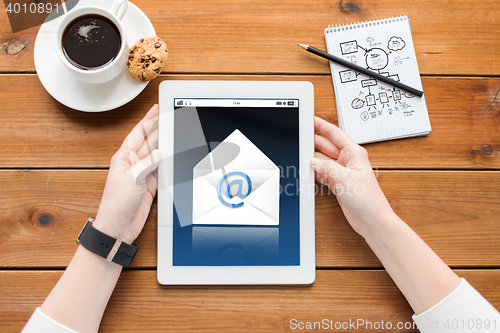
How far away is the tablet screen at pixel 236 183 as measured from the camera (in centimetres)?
67

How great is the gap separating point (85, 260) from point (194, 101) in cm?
40

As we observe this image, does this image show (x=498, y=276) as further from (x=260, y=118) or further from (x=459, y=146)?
(x=260, y=118)

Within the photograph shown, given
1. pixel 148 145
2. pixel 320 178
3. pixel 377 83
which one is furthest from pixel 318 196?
pixel 148 145

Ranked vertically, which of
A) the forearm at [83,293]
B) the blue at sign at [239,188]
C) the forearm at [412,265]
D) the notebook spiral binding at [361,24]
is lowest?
the forearm at [83,293]

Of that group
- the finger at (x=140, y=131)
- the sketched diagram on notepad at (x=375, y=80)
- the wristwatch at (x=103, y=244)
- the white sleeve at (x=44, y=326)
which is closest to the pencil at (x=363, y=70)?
the sketched diagram on notepad at (x=375, y=80)

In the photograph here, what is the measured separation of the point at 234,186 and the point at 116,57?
A: 347 mm

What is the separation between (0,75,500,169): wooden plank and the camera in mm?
711

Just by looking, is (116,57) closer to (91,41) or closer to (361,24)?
(91,41)

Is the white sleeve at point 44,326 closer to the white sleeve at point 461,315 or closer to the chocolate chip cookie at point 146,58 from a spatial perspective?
the chocolate chip cookie at point 146,58

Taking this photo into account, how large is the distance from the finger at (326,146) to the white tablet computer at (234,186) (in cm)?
3

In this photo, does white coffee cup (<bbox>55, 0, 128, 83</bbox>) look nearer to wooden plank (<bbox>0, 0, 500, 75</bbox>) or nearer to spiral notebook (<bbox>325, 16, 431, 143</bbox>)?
wooden plank (<bbox>0, 0, 500, 75</bbox>)

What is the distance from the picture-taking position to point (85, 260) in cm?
64

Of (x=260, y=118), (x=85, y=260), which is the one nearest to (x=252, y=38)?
(x=260, y=118)

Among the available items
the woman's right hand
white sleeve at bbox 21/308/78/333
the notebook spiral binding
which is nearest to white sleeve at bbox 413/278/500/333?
the woman's right hand
